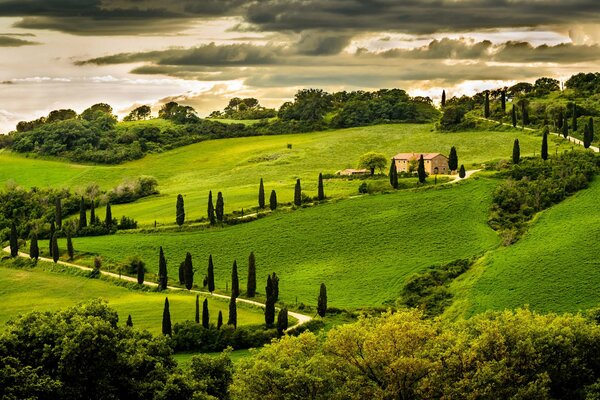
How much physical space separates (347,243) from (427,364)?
198ft

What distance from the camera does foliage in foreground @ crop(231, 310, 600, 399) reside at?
58594 millimetres

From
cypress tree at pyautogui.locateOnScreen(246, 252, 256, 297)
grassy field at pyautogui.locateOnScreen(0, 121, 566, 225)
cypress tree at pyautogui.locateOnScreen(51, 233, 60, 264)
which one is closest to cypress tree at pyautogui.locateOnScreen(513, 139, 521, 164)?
grassy field at pyautogui.locateOnScreen(0, 121, 566, 225)

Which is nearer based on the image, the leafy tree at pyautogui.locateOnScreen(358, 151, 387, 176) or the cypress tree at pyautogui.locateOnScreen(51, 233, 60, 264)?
the cypress tree at pyautogui.locateOnScreen(51, 233, 60, 264)

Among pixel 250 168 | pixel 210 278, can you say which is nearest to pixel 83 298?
pixel 210 278

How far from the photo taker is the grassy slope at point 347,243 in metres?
107

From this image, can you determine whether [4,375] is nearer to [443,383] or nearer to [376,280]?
[443,383]

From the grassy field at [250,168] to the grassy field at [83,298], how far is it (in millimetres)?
23212

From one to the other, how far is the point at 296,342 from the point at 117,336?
1266cm

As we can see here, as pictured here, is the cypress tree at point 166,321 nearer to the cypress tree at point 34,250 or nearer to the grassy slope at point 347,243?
the grassy slope at point 347,243

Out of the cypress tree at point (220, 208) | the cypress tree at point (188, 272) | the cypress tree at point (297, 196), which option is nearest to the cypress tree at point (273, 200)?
the cypress tree at point (297, 196)

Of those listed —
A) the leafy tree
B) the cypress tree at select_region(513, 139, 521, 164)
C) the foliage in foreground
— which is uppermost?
the cypress tree at select_region(513, 139, 521, 164)

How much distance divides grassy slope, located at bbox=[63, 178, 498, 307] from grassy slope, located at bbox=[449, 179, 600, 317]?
7.11 m

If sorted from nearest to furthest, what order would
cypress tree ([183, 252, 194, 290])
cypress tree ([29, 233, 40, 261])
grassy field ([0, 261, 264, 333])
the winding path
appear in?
the winding path
grassy field ([0, 261, 264, 333])
cypress tree ([183, 252, 194, 290])
cypress tree ([29, 233, 40, 261])

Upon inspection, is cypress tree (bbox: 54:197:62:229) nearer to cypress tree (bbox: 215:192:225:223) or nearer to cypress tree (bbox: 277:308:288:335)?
cypress tree (bbox: 215:192:225:223)
